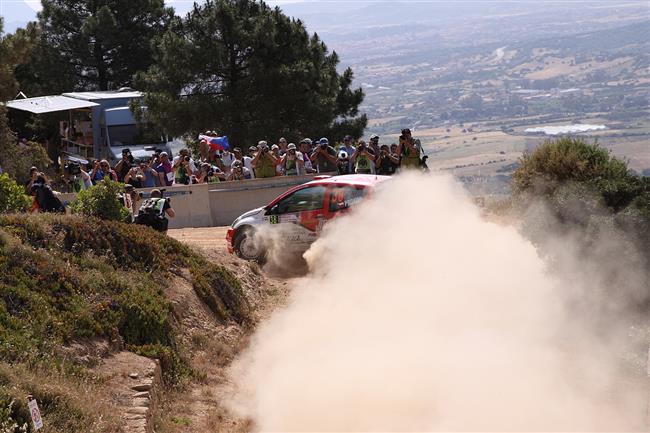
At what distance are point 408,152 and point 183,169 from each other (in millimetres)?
6471

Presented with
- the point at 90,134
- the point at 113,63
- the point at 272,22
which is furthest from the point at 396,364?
the point at 113,63

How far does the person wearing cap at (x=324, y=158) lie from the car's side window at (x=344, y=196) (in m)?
6.10

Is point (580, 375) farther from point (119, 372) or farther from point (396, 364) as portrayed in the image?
point (119, 372)

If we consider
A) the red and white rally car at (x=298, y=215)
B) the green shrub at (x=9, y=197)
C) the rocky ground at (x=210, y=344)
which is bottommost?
the rocky ground at (x=210, y=344)

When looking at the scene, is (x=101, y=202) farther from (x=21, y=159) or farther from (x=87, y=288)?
(x=21, y=159)

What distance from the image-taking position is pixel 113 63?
51219 mm

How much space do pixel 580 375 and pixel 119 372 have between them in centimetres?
563

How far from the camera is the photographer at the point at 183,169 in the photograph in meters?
25.3

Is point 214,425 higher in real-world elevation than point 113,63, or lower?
lower

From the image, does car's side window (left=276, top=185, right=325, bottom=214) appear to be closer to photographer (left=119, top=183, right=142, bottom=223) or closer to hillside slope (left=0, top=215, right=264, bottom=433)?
hillside slope (left=0, top=215, right=264, bottom=433)

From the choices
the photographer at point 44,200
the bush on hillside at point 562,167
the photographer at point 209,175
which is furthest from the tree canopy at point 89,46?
the bush on hillside at point 562,167

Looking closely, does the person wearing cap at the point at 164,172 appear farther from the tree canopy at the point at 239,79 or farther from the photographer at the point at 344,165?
the tree canopy at the point at 239,79

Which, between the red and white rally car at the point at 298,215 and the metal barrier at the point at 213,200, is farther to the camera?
the metal barrier at the point at 213,200

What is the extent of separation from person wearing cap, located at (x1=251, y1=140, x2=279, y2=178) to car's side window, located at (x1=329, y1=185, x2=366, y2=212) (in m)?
6.29
